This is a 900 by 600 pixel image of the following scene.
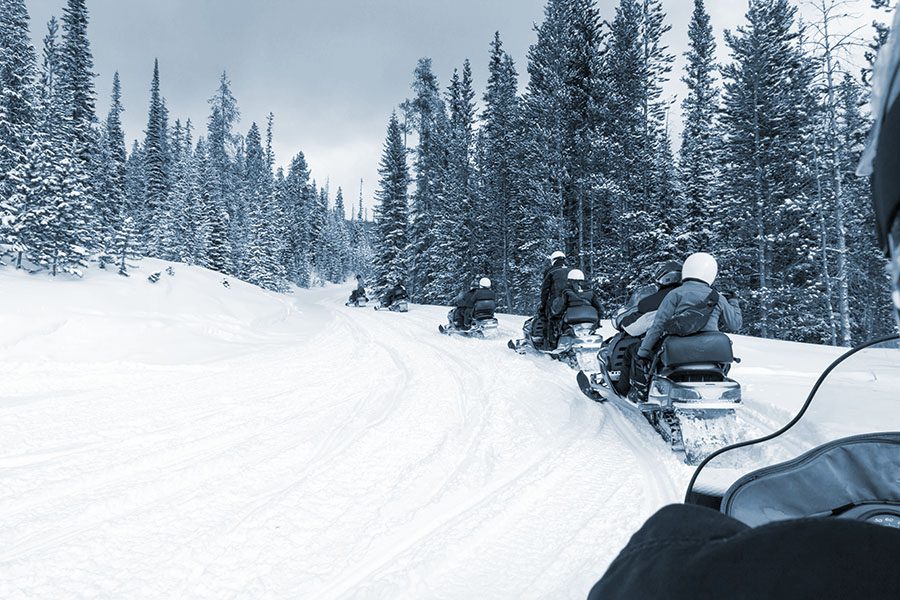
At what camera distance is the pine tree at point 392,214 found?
2939cm

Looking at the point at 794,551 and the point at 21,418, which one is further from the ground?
the point at 794,551

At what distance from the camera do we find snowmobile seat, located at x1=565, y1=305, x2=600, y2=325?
7773 mm

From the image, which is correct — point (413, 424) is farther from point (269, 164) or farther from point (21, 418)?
point (269, 164)

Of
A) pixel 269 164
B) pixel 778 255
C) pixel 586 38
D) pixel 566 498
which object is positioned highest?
pixel 269 164

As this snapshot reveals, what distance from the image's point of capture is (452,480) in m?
3.19

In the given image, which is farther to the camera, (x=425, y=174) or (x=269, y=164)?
(x=269, y=164)

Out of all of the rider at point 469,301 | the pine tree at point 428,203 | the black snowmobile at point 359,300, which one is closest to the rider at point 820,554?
the rider at point 469,301

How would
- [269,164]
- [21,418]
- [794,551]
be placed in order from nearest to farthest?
[794,551] < [21,418] < [269,164]

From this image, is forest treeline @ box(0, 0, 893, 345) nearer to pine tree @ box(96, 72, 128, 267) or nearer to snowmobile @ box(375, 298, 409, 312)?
pine tree @ box(96, 72, 128, 267)

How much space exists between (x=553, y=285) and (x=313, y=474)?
20.0 ft

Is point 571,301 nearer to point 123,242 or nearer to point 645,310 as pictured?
point 645,310

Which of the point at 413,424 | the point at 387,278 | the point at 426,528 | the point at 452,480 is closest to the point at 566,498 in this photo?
the point at 452,480

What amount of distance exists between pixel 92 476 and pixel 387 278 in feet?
85.9

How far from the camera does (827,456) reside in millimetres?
1156
